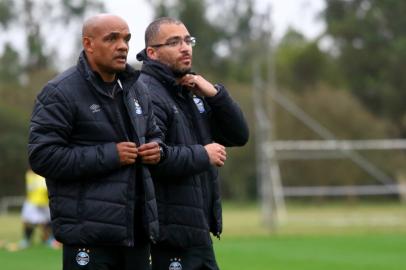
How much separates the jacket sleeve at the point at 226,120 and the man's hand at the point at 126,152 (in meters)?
1.09

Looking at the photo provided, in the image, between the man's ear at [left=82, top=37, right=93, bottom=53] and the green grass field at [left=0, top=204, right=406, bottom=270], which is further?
the green grass field at [left=0, top=204, right=406, bottom=270]

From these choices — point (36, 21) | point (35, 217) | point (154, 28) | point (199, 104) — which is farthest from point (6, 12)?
point (199, 104)

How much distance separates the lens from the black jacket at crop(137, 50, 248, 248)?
6594 mm

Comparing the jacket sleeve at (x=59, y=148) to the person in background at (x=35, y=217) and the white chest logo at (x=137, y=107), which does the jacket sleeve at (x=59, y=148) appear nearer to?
the white chest logo at (x=137, y=107)

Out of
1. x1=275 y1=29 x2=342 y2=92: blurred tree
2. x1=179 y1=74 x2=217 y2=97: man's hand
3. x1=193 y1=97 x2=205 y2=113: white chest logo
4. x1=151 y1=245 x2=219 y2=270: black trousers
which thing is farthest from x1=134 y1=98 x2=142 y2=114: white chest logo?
x1=275 y1=29 x2=342 y2=92: blurred tree

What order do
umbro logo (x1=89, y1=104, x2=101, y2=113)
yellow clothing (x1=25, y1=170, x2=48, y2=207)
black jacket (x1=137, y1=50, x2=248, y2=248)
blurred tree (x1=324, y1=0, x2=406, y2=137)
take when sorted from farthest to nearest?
blurred tree (x1=324, y1=0, x2=406, y2=137), yellow clothing (x1=25, y1=170, x2=48, y2=207), black jacket (x1=137, y1=50, x2=248, y2=248), umbro logo (x1=89, y1=104, x2=101, y2=113)

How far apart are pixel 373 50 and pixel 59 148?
5802 centimetres

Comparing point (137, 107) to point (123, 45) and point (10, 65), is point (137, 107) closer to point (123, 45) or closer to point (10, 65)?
point (123, 45)

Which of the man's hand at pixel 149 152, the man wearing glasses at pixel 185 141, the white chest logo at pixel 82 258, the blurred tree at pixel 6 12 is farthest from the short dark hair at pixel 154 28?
the blurred tree at pixel 6 12

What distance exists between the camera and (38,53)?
64.4 metres

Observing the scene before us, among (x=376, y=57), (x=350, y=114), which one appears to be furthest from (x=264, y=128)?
(x=376, y=57)

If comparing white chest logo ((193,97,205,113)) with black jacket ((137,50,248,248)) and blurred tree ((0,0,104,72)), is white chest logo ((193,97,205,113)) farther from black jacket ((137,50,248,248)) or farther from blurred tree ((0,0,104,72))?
blurred tree ((0,0,104,72))

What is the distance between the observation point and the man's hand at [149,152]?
6123mm

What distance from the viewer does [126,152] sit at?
598cm
